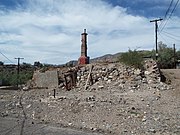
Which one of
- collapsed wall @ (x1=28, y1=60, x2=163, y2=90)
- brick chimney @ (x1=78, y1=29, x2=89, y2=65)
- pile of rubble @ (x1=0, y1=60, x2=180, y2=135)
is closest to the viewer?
pile of rubble @ (x1=0, y1=60, x2=180, y2=135)

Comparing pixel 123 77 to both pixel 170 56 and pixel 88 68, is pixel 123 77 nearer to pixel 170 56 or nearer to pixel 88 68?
pixel 88 68

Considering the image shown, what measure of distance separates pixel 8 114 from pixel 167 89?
10972 millimetres

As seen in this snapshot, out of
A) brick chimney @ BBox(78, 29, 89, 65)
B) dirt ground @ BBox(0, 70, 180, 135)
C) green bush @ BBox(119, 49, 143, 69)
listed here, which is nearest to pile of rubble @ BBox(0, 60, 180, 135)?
dirt ground @ BBox(0, 70, 180, 135)

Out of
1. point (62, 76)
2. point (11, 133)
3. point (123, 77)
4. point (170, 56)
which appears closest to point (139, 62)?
point (123, 77)

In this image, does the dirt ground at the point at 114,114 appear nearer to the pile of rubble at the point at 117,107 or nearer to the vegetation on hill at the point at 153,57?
the pile of rubble at the point at 117,107

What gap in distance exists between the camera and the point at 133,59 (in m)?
26.5

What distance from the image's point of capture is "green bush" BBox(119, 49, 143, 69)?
26203mm

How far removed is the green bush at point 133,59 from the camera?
26.2 metres

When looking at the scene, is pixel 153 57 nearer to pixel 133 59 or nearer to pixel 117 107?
pixel 133 59

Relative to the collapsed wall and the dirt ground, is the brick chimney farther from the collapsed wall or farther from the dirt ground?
the dirt ground

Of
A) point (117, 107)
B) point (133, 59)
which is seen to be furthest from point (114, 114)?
point (133, 59)

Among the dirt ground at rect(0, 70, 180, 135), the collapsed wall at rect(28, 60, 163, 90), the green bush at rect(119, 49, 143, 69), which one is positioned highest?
the green bush at rect(119, 49, 143, 69)

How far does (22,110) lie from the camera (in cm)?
1525

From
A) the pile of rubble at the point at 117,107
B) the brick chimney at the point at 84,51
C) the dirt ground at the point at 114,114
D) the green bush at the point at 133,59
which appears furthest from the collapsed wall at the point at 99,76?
the dirt ground at the point at 114,114
